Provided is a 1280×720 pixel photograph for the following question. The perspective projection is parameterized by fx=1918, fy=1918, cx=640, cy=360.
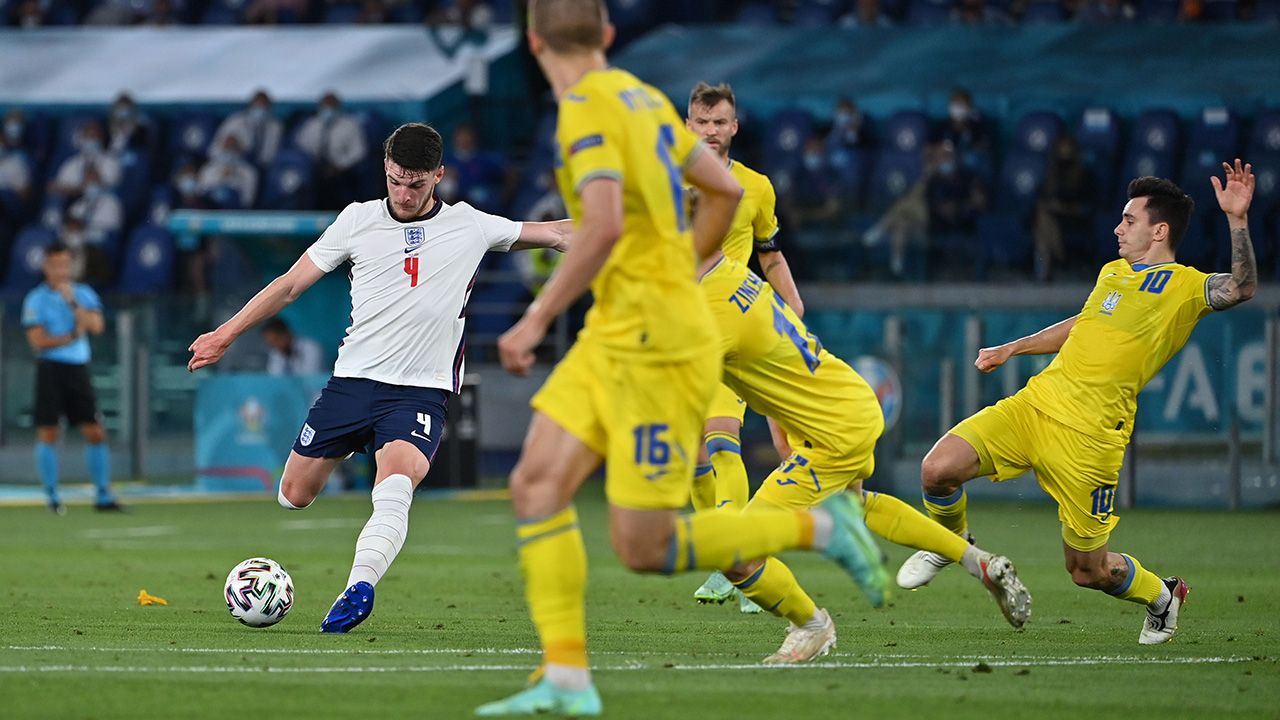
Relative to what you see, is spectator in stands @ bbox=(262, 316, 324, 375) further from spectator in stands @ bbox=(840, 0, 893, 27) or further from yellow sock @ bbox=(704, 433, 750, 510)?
yellow sock @ bbox=(704, 433, 750, 510)

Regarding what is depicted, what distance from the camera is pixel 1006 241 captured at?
20.1 m

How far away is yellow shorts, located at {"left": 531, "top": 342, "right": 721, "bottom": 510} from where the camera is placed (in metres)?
5.87

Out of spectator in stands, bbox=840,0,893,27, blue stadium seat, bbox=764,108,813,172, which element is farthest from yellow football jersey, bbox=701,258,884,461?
spectator in stands, bbox=840,0,893,27

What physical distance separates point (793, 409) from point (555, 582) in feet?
6.40

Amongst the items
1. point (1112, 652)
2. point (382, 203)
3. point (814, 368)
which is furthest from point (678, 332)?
point (382, 203)

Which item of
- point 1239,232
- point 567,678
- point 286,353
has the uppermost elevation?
point 1239,232

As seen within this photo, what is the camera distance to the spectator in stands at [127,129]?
2466cm

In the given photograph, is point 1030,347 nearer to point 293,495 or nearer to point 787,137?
point 293,495

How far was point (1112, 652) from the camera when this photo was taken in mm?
7980

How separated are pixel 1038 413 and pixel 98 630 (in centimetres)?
438

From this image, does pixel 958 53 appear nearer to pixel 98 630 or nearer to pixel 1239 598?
pixel 1239 598

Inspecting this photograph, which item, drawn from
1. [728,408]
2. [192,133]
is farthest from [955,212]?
[728,408]

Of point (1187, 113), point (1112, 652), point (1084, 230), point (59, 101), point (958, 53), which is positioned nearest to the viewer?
point (1112, 652)

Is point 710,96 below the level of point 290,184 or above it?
above
